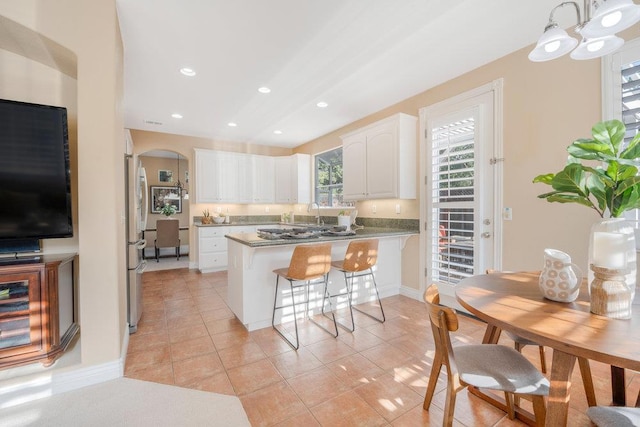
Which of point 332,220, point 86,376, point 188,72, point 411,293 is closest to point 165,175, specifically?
point 332,220

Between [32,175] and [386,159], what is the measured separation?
3.42 m

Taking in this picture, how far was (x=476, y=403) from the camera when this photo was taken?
5.71 ft

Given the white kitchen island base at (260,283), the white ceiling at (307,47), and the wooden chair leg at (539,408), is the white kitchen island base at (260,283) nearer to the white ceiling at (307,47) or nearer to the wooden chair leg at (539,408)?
the white ceiling at (307,47)

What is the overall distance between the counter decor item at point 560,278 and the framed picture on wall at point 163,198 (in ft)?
27.2

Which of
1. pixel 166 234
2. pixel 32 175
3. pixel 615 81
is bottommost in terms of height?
pixel 166 234

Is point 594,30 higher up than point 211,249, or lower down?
higher up

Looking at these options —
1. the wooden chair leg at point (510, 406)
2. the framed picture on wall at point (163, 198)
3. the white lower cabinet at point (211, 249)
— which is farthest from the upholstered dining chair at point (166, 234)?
the wooden chair leg at point (510, 406)

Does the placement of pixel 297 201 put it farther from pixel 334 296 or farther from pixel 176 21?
pixel 176 21

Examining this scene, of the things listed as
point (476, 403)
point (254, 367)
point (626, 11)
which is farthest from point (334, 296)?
point (626, 11)

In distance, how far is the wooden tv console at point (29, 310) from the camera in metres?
1.71

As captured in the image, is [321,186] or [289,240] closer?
[289,240]

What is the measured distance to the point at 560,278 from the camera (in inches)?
51.1

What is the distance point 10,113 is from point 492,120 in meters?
3.98

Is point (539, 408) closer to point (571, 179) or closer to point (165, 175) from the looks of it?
point (571, 179)
